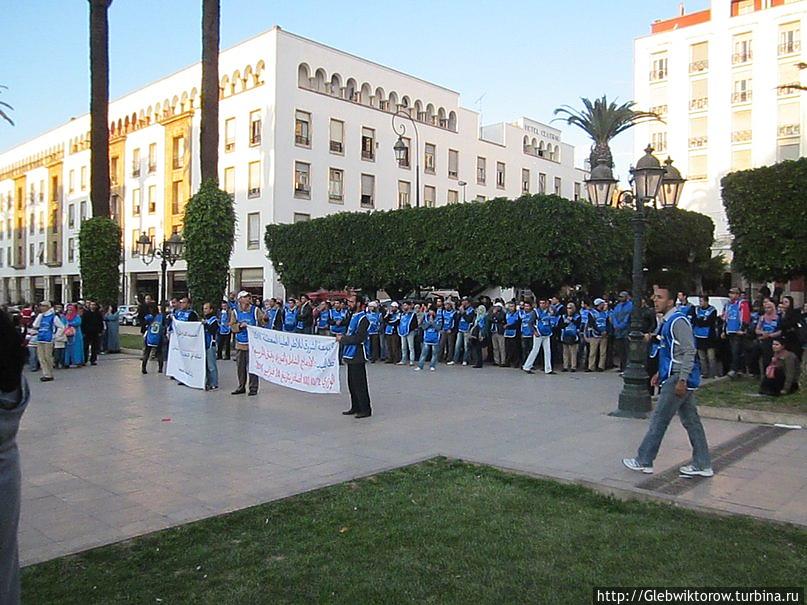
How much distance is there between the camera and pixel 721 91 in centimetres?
5425

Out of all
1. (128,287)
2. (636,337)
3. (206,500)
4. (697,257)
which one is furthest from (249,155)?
(206,500)

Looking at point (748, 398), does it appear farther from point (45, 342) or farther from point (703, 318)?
point (45, 342)

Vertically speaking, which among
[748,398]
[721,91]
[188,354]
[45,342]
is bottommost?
[748,398]

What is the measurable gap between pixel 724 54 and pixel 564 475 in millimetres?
56331

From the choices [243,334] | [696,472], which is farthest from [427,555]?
[243,334]

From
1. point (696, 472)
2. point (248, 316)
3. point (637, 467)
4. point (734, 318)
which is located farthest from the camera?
point (734, 318)

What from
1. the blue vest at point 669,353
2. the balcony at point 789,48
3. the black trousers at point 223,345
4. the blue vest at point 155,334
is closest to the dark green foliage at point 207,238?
the black trousers at point 223,345

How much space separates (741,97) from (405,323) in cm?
4522

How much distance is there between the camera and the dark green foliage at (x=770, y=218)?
63.6 feet

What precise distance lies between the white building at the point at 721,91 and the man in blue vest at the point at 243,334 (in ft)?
137

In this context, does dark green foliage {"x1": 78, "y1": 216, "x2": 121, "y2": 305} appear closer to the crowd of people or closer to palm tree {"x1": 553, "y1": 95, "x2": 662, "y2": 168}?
the crowd of people

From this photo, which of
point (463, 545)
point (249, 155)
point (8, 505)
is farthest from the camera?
point (249, 155)

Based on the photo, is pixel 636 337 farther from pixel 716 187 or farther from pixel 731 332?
pixel 716 187

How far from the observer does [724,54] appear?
5394 centimetres
